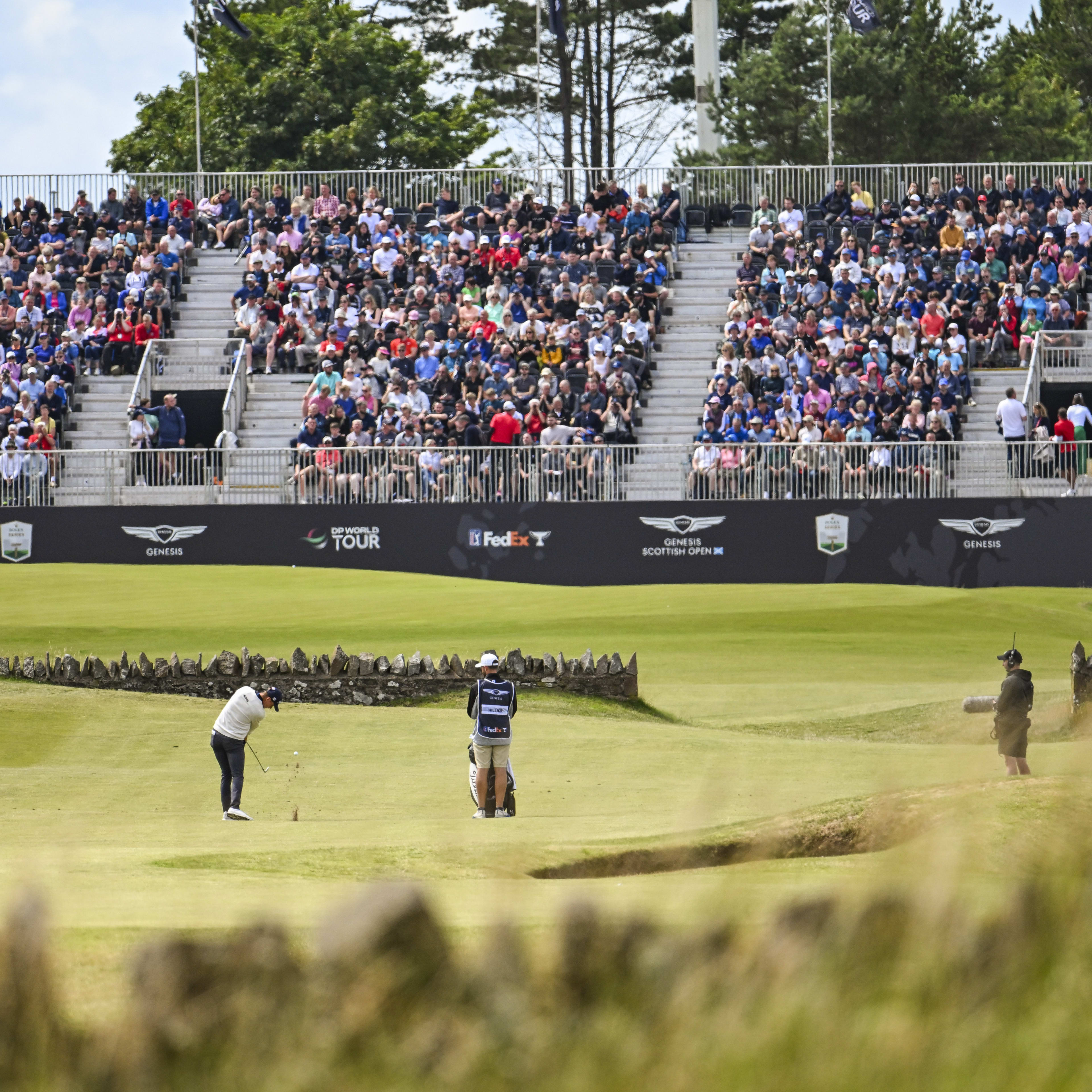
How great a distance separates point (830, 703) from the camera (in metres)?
24.8

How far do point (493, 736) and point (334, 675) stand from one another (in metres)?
8.43

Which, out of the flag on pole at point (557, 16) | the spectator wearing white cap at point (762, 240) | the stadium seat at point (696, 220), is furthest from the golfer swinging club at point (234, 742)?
the flag on pole at point (557, 16)

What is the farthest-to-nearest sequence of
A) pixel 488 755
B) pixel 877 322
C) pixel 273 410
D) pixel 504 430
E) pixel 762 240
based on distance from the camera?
pixel 762 240 < pixel 273 410 < pixel 877 322 < pixel 504 430 < pixel 488 755

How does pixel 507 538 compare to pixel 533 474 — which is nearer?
pixel 533 474

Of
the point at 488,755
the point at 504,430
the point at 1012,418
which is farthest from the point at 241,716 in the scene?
the point at 1012,418

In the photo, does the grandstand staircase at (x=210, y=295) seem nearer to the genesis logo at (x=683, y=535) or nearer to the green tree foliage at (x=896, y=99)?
the genesis logo at (x=683, y=535)

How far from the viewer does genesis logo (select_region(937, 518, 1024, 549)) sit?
34.2 metres

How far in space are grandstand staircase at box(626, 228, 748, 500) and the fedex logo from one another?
1.96 meters

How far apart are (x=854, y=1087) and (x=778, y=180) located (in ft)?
152

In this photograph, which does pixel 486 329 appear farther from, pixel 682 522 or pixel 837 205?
pixel 837 205

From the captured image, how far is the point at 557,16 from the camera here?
5281 centimetres

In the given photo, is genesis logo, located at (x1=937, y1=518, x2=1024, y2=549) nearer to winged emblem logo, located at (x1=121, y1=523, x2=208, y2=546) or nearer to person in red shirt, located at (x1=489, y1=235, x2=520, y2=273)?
person in red shirt, located at (x1=489, y1=235, x2=520, y2=273)

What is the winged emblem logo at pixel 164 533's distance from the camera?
35844 millimetres

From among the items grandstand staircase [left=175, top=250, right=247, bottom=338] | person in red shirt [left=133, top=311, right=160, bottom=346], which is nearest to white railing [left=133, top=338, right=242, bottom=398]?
person in red shirt [left=133, top=311, right=160, bottom=346]
